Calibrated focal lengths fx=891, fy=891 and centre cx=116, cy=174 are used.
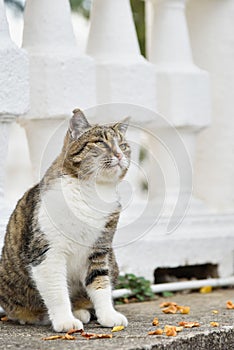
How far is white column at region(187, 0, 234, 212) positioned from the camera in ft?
16.4

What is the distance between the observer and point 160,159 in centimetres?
470

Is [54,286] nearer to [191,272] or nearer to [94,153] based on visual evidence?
[94,153]

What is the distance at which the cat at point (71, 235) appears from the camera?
10.9 feet

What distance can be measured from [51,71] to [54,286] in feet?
3.91

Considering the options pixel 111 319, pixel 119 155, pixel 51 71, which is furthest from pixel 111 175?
pixel 51 71

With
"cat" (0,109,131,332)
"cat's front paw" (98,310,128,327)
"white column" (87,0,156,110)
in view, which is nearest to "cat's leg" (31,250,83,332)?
"cat" (0,109,131,332)

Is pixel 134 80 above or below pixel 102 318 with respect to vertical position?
above

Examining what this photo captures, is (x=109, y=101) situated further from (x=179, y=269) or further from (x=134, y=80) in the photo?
(x=179, y=269)

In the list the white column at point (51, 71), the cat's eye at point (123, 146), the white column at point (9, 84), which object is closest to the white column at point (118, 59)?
the white column at point (51, 71)

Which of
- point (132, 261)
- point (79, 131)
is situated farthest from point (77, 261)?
point (132, 261)

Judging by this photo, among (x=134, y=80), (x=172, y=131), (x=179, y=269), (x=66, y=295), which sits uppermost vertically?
(x=134, y=80)

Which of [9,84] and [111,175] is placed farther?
[9,84]

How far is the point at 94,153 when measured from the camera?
3371mm

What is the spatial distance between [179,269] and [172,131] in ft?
2.56
